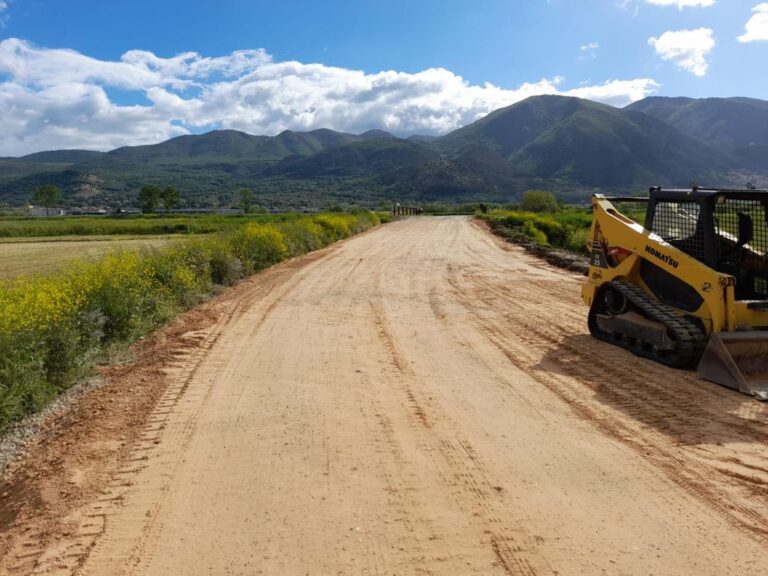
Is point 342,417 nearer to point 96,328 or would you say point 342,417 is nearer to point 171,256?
point 96,328

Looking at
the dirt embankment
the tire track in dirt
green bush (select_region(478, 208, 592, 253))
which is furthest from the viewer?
green bush (select_region(478, 208, 592, 253))

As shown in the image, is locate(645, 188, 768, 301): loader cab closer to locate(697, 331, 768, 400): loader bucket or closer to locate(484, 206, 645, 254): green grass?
locate(697, 331, 768, 400): loader bucket

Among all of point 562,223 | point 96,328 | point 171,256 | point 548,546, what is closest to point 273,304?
point 171,256

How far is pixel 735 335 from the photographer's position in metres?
6.41

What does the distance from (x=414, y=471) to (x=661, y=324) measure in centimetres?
411

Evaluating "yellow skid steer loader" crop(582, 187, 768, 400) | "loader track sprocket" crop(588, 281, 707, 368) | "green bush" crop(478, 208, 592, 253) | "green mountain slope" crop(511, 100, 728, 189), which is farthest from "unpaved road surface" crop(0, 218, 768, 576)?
"green mountain slope" crop(511, 100, 728, 189)

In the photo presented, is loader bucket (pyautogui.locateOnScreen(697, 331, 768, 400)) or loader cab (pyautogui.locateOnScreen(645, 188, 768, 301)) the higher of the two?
loader cab (pyautogui.locateOnScreen(645, 188, 768, 301))

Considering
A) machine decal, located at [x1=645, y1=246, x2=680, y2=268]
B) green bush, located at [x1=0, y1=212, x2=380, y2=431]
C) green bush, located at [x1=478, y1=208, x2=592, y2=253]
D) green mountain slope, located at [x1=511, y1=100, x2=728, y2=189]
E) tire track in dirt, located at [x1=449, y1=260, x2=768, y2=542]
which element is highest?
green mountain slope, located at [x1=511, y1=100, x2=728, y2=189]

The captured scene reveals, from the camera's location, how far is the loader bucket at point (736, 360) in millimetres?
6223

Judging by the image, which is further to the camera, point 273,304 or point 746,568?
point 273,304

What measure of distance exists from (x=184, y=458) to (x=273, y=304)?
6.71 metres

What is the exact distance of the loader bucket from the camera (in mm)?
6223

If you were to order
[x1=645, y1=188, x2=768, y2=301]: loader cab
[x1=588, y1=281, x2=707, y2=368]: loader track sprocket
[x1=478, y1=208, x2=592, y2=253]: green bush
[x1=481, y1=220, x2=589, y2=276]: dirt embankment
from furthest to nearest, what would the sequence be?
1. [x1=478, y1=208, x2=592, y2=253]: green bush
2. [x1=481, y1=220, x2=589, y2=276]: dirt embankment
3. [x1=645, y1=188, x2=768, y2=301]: loader cab
4. [x1=588, y1=281, x2=707, y2=368]: loader track sprocket

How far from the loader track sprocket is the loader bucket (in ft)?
0.62
